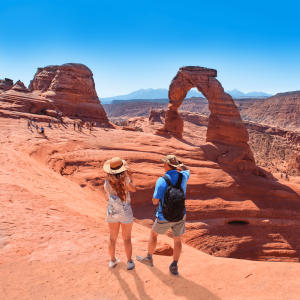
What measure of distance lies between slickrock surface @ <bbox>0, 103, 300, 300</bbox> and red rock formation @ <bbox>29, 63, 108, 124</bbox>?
25.1 ft

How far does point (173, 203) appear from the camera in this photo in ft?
10.5

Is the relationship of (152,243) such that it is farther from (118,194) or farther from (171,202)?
(118,194)

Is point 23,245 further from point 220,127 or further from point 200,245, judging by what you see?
point 220,127

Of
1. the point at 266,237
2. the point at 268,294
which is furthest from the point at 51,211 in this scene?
the point at 266,237

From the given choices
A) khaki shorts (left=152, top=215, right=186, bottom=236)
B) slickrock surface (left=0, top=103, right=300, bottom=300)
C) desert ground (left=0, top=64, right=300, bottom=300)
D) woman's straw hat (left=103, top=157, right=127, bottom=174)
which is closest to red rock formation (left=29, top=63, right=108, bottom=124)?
desert ground (left=0, top=64, right=300, bottom=300)

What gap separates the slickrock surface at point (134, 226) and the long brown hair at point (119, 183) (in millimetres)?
1178

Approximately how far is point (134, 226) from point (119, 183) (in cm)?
408

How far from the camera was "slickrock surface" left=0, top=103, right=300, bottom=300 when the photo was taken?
2885mm

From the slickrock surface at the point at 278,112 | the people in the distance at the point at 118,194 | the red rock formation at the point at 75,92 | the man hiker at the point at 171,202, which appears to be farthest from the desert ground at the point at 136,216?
the slickrock surface at the point at 278,112

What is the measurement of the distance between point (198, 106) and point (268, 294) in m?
110

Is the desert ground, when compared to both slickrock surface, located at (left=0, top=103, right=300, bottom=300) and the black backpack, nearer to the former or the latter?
slickrock surface, located at (left=0, top=103, right=300, bottom=300)

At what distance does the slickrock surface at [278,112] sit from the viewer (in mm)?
60722

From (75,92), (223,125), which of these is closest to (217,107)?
(223,125)

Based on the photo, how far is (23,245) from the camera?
3.47m
